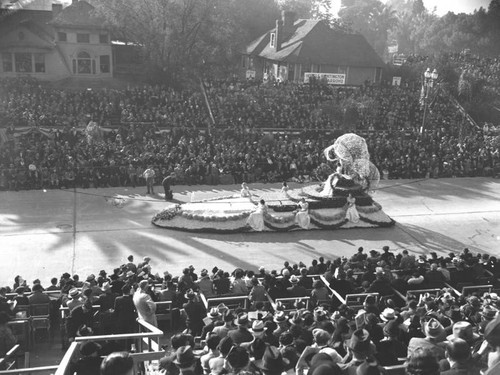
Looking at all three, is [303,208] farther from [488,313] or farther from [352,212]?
[488,313]

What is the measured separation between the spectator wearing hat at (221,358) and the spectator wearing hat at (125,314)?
3.66m

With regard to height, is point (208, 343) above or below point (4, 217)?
above

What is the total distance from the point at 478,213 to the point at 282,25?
27.4 m

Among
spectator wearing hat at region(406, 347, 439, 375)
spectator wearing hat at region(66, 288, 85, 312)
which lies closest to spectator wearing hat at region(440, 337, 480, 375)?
spectator wearing hat at region(406, 347, 439, 375)

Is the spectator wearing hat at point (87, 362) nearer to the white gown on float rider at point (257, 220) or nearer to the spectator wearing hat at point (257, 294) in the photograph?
the spectator wearing hat at point (257, 294)

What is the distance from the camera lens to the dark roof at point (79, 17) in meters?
38.0

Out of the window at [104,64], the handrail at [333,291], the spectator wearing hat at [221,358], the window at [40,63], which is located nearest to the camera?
the spectator wearing hat at [221,358]

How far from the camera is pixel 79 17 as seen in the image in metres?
38.8

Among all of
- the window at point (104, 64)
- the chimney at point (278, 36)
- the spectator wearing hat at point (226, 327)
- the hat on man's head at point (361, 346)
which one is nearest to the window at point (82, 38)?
the window at point (104, 64)

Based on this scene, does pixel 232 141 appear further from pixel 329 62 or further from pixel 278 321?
pixel 278 321

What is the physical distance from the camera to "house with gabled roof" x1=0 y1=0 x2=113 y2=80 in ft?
120

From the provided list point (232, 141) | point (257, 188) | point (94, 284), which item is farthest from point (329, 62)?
point (94, 284)

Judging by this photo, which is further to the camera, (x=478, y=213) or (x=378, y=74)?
(x=378, y=74)

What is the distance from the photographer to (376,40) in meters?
79.6
